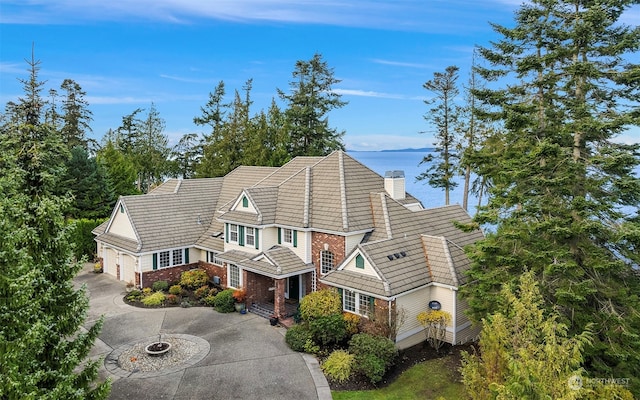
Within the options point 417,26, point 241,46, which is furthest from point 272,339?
point 241,46

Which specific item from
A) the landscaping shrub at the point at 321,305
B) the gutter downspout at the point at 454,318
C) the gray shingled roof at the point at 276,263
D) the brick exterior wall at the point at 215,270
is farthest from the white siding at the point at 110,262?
the gutter downspout at the point at 454,318

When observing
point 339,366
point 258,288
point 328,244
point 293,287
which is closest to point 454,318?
point 339,366

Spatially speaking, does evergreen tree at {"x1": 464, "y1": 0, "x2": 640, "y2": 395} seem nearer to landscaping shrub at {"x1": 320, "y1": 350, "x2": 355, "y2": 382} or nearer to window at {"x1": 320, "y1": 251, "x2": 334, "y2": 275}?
landscaping shrub at {"x1": 320, "y1": 350, "x2": 355, "y2": 382}

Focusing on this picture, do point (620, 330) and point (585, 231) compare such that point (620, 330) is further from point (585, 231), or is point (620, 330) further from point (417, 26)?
point (417, 26)

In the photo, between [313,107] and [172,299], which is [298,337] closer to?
[172,299]

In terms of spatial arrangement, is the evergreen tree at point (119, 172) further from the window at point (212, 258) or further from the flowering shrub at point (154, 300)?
the flowering shrub at point (154, 300)

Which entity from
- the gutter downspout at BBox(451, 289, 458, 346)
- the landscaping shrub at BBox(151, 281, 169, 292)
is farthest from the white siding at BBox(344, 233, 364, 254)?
the landscaping shrub at BBox(151, 281, 169, 292)
